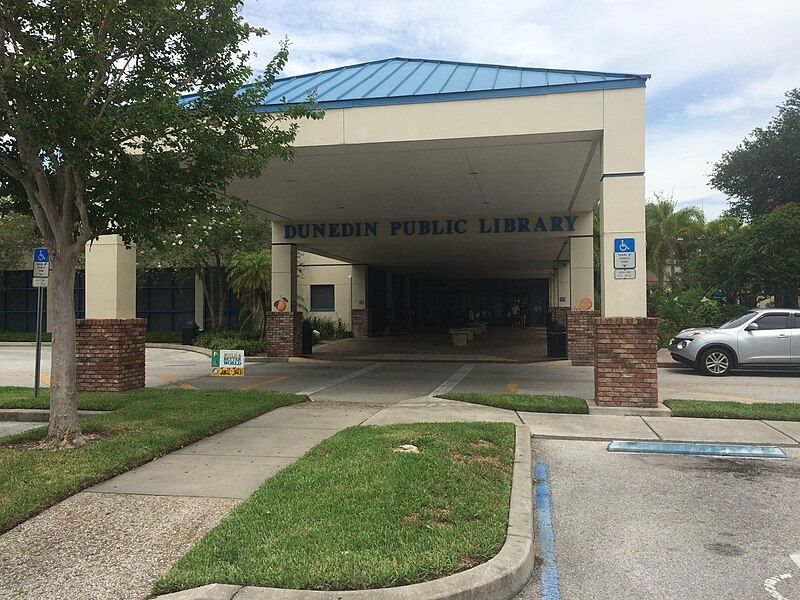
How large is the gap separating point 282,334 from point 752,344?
44.4 ft

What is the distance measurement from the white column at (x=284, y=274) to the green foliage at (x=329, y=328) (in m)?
7.10

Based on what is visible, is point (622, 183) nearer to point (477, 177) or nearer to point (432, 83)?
point (432, 83)

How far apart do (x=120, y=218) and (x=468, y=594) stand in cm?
659

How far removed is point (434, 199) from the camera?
53.1ft

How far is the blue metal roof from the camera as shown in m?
10.1

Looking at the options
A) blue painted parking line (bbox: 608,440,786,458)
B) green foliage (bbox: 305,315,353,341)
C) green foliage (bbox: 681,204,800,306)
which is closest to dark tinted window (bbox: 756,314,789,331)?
green foliage (bbox: 681,204,800,306)

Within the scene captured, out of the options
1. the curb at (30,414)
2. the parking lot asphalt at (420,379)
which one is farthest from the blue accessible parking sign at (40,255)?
the parking lot asphalt at (420,379)

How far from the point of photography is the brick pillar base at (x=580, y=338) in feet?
58.1

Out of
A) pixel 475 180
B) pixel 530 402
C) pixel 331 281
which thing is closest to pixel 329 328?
pixel 331 281

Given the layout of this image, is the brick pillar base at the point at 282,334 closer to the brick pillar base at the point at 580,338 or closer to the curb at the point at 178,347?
the curb at the point at 178,347

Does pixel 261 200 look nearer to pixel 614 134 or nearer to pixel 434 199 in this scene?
pixel 434 199

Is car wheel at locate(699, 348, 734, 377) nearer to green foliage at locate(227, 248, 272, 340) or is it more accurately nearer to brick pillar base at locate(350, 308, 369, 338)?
green foliage at locate(227, 248, 272, 340)

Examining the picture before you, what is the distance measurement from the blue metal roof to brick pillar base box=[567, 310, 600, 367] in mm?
8594

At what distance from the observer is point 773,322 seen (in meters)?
15.1
